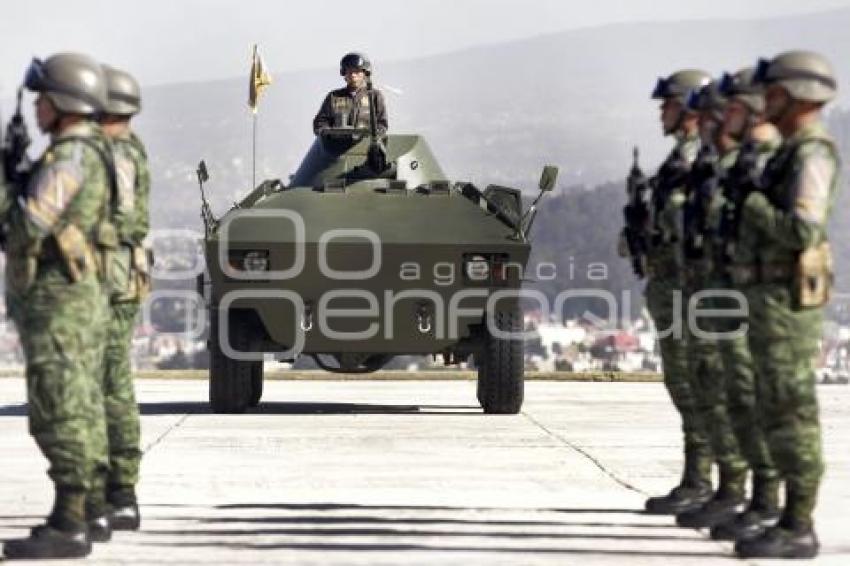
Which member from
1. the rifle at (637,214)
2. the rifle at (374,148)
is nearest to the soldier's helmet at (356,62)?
the rifle at (374,148)

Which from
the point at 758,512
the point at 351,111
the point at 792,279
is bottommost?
the point at 758,512

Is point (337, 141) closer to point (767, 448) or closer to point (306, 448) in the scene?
point (306, 448)

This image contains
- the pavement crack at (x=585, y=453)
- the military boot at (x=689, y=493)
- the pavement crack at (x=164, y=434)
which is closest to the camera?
the military boot at (x=689, y=493)

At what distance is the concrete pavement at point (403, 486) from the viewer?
896cm

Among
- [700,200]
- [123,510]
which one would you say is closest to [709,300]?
[700,200]

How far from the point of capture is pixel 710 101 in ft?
32.5

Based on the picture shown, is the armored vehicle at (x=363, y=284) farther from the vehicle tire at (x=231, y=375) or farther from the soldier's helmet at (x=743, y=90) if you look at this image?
the soldier's helmet at (x=743, y=90)

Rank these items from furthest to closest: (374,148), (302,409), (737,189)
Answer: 1. (302,409)
2. (374,148)
3. (737,189)

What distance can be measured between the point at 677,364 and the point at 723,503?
0.97m

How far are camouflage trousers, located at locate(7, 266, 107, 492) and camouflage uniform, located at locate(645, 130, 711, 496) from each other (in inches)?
115

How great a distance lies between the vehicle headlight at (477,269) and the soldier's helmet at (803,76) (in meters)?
8.75

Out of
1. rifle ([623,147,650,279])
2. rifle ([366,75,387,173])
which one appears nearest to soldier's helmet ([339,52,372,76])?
rifle ([366,75,387,173])

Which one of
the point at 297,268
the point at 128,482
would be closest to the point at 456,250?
the point at 297,268

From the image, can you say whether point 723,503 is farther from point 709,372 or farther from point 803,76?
point 803,76
